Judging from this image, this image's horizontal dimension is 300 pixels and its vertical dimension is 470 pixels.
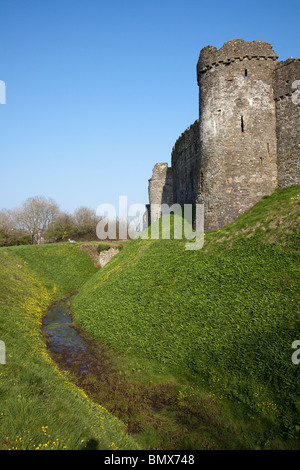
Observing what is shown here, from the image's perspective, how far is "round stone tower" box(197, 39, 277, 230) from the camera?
1883 centimetres

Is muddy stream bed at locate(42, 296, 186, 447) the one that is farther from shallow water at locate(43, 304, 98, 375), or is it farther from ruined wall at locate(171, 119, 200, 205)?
ruined wall at locate(171, 119, 200, 205)

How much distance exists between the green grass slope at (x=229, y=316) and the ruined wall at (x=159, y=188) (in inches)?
671

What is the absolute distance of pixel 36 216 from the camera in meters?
68.2

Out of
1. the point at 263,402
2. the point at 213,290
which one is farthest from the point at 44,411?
the point at 213,290

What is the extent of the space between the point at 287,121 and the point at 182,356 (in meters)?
14.8

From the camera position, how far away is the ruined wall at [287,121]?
58.7 feet

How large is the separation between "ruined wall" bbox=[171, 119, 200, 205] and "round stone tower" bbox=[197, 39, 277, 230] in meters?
5.21

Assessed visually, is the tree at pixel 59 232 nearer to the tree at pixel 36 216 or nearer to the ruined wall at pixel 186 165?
the tree at pixel 36 216

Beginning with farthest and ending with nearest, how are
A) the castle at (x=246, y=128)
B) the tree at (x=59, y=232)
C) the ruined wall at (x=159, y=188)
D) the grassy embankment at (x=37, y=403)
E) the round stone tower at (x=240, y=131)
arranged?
1. the tree at (x=59, y=232)
2. the ruined wall at (x=159, y=188)
3. the round stone tower at (x=240, y=131)
4. the castle at (x=246, y=128)
5. the grassy embankment at (x=37, y=403)

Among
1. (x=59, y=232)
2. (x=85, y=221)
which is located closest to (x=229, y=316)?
(x=59, y=232)
